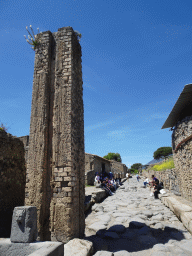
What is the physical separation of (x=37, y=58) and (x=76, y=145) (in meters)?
2.84

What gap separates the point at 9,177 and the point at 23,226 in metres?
3.19

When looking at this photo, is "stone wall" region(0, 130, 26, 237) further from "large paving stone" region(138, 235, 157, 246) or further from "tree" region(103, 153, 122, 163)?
"tree" region(103, 153, 122, 163)

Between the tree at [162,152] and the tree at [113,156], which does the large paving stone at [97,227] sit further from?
the tree at [162,152]

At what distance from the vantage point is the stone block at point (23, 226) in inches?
105

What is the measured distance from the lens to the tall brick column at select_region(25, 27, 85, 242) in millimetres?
3746

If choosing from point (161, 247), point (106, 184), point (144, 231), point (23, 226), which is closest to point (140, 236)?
point (144, 231)

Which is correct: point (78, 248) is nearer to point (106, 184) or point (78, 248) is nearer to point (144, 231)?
point (144, 231)

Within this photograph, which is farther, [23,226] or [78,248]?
[78,248]

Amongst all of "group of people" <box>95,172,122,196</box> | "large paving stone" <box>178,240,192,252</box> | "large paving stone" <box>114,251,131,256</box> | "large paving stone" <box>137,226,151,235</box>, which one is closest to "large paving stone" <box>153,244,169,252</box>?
"large paving stone" <box>178,240,192,252</box>

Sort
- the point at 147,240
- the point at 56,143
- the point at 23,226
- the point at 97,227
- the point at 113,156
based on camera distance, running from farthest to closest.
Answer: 1. the point at 113,156
2. the point at 97,227
3. the point at 56,143
4. the point at 147,240
5. the point at 23,226

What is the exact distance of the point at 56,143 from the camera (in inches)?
160

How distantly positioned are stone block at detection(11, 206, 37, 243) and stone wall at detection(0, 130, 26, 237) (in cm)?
266

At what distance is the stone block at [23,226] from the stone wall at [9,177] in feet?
8.72

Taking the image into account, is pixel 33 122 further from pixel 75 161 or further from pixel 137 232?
pixel 137 232
